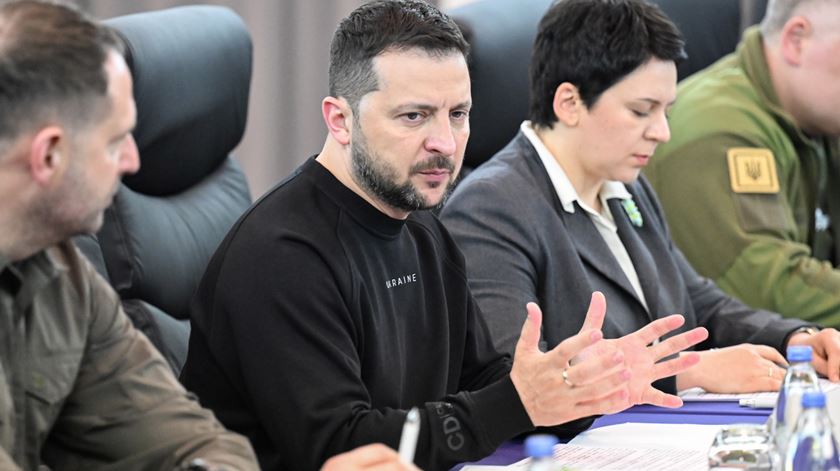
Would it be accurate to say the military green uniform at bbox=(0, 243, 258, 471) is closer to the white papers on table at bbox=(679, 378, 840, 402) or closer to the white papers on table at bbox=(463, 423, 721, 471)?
the white papers on table at bbox=(463, 423, 721, 471)

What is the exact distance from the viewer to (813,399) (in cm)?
135

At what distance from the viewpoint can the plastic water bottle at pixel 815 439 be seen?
1359 millimetres

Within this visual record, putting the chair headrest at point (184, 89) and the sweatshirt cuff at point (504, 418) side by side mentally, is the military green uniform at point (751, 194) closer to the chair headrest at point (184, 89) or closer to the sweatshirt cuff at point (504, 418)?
the chair headrest at point (184, 89)

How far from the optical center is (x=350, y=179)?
1.81 m

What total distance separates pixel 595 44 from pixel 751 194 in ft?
2.13

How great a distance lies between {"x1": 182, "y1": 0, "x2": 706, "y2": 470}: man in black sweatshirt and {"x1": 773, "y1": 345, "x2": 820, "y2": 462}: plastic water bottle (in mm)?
189

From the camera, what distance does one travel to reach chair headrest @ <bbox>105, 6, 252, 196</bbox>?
7.00 feet

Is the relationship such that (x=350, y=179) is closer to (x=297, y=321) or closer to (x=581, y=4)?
(x=297, y=321)

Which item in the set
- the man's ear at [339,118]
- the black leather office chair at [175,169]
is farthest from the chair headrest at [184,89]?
the man's ear at [339,118]

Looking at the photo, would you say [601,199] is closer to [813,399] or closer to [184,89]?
[184,89]

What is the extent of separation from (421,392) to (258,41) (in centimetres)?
174

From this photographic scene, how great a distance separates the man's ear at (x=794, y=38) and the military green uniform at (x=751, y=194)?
0.06 meters

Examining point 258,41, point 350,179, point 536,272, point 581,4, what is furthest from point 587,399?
point 258,41

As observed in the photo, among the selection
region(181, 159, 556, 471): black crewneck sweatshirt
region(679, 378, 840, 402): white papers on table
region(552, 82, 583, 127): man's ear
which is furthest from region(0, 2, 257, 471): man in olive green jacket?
region(552, 82, 583, 127): man's ear
